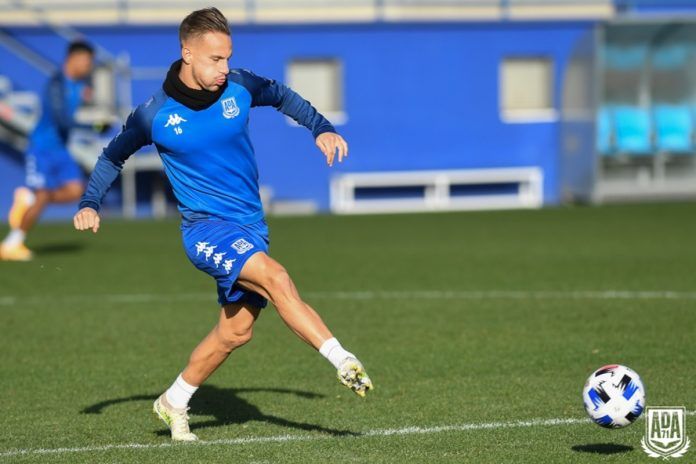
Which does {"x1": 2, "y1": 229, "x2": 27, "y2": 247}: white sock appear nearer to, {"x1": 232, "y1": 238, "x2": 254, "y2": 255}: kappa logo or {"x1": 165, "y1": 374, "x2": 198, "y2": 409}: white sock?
{"x1": 165, "y1": 374, "x2": 198, "y2": 409}: white sock

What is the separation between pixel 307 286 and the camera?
13.8 metres

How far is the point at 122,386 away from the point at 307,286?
5487 millimetres

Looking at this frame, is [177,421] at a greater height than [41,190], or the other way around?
[41,190]

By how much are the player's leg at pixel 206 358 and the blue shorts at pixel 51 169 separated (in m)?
10.3

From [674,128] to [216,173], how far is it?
24.0 meters

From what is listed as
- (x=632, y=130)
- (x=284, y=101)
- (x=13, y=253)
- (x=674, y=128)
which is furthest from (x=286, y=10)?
(x=284, y=101)

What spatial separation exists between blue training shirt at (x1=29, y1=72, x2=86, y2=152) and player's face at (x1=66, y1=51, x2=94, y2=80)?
134 millimetres

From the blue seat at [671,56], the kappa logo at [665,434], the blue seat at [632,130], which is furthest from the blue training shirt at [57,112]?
the blue seat at [671,56]

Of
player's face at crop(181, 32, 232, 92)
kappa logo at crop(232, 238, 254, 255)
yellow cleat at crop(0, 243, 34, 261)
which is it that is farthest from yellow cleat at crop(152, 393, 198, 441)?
yellow cleat at crop(0, 243, 34, 261)

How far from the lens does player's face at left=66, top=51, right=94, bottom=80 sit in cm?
1605

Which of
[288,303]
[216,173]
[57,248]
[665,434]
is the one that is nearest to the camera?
[288,303]

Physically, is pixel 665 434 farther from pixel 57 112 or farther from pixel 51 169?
pixel 51 169

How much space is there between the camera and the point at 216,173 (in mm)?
6473

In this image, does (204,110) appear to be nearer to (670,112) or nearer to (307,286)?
(307,286)
